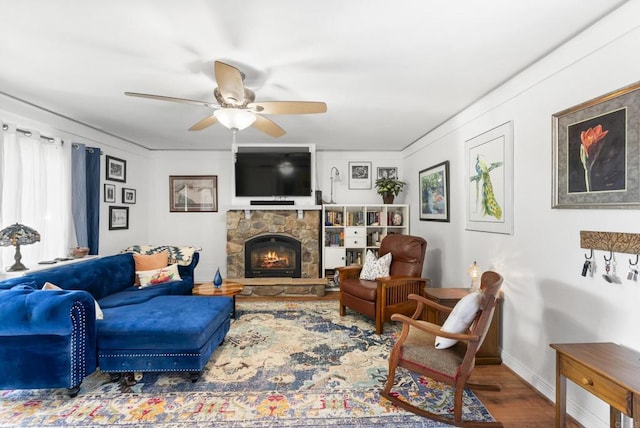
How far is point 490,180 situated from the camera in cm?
293

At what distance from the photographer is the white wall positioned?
170 cm

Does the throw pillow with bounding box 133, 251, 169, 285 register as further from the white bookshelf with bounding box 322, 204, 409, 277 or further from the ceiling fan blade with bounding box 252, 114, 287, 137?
the white bookshelf with bounding box 322, 204, 409, 277

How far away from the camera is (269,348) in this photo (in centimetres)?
301

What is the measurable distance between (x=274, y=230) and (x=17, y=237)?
10.2 ft

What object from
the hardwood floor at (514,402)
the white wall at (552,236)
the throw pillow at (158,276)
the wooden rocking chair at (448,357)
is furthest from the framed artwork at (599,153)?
the throw pillow at (158,276)

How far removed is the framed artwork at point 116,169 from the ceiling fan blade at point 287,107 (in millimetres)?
3193

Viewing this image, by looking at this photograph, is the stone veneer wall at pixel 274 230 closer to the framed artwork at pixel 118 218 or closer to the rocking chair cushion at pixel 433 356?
the framed artwork at pixel 118 218

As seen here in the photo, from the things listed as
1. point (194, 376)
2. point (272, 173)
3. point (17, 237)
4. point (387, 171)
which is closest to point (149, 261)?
point (17, 237)

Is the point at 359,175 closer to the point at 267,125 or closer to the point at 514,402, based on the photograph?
the point at 267,125

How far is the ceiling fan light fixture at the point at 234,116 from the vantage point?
243 centimetres

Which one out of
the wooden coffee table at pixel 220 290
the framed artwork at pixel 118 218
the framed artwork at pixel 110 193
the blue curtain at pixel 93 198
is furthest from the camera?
the framed artwork at pixel 118 218

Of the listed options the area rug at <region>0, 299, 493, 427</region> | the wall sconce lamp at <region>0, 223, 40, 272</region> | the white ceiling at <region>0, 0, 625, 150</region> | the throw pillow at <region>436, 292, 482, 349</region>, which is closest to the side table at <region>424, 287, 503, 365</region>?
the area rug at <region>0, 299, 493, 427</region>

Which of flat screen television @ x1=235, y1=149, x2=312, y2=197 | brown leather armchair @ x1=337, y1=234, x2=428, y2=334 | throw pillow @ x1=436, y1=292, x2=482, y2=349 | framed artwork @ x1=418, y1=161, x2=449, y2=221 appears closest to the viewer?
throw pillow @ x1=436, y1=292, x2=482, y2=349

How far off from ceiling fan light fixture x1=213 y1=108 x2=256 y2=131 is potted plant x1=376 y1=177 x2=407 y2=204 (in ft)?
10.0
